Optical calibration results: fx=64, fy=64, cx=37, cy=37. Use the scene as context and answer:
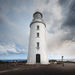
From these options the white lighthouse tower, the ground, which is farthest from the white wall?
the ground

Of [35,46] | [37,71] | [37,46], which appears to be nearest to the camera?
[37,71]

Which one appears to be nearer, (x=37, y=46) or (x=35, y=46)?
(x=35, y=46)

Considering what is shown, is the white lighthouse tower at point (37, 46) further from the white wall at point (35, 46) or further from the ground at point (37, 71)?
the ground at point (37, 71)

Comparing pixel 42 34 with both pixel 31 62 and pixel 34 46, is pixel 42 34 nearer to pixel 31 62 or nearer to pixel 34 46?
pixel 34 46

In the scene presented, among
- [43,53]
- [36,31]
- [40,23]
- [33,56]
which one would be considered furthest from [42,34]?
[33,56]

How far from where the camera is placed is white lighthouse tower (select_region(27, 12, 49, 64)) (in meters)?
16.0

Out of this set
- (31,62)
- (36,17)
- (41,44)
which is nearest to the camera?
(31,62)

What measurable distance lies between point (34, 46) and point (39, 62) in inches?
163

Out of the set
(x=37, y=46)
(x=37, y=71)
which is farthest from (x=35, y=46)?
(x=37, y=71)

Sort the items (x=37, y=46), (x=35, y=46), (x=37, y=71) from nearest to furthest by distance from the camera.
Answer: (x=37, y=71) < (x=35, y=46) < (x=37, y=46)

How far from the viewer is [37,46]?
16984mm

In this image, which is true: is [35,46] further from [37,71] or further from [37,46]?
[37,71]

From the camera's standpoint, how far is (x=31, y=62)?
15.8 metres

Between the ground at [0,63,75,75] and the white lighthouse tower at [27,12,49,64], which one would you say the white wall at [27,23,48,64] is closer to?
the white lighthouse tower at [27,12,49,64]
